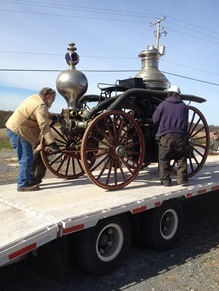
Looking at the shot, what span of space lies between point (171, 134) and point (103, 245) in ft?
6.67

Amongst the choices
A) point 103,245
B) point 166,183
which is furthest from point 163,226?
Result: point 103,245

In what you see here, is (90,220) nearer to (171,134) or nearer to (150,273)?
(150,273)

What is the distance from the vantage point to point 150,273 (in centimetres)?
382

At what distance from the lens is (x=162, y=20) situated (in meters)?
29.0

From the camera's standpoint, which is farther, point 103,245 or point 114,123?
point 114,123

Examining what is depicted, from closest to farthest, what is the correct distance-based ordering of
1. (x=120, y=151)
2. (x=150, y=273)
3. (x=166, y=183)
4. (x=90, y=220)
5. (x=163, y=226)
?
(x=90, y=220) < (x=150, y=273) < (x=163, y=226) < (x=120, y=151) < (x=166, y=183)

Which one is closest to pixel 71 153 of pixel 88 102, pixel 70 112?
pixel 70 112

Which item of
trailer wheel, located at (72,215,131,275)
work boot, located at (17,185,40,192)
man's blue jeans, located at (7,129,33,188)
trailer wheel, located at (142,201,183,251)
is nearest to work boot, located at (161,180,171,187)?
trailer wheel, located at (142,201,183,251)

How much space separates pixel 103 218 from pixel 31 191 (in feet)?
4.78

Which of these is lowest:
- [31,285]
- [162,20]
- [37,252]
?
[31,285]

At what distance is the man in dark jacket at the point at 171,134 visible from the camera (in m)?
5.06

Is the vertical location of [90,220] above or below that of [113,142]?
below

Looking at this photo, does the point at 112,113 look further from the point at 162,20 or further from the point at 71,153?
the point at 162,20

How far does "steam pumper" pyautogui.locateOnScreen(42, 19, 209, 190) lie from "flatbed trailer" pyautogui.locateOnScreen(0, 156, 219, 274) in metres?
0.41
